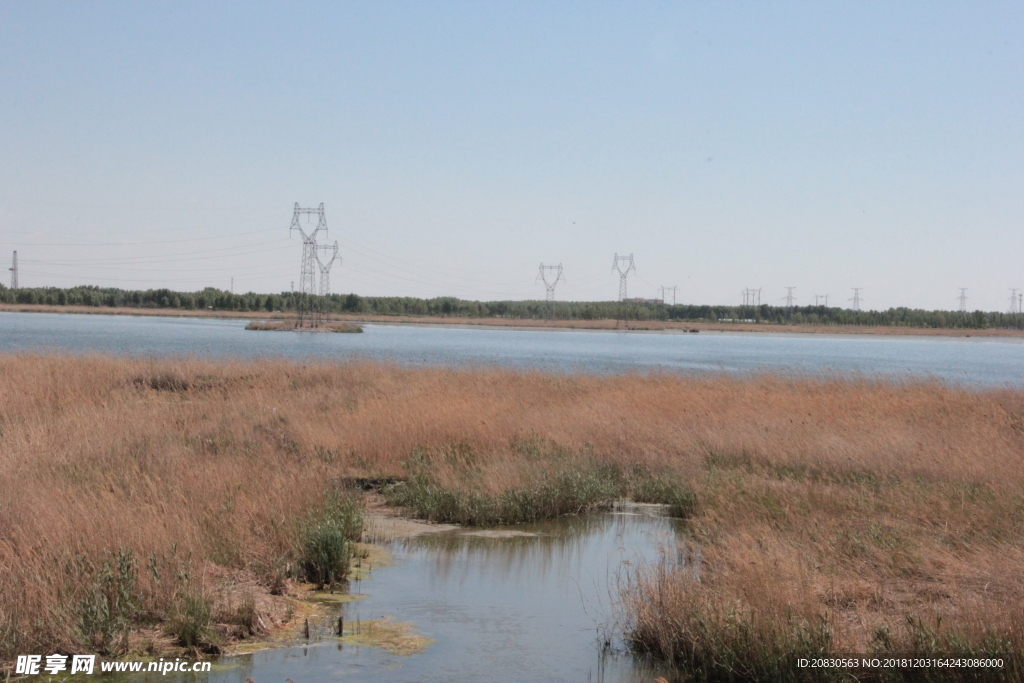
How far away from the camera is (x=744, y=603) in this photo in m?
6.97

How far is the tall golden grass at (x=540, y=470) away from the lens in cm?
712

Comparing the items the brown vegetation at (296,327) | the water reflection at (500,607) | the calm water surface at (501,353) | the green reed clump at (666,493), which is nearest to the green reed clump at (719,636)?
the water reflection at (500,607)

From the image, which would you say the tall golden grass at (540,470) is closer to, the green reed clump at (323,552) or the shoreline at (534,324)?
the green reed clump at (323,552)

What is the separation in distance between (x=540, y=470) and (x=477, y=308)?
157 meters

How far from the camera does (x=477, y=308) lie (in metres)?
169

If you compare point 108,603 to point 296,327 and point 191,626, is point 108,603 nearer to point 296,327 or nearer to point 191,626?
point 191,626

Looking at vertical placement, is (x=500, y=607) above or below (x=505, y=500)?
below

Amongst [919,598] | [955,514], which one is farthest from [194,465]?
[955,514]

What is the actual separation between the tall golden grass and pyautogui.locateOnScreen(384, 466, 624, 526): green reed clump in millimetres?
361

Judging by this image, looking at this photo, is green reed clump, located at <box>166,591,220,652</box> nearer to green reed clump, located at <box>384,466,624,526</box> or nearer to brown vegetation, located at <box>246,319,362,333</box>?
green reed clump, located at <box>384,466,624,526</box>

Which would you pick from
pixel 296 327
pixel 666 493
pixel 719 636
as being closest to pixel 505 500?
pixel 666 493

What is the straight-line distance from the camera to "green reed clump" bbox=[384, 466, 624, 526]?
11508 millimetres

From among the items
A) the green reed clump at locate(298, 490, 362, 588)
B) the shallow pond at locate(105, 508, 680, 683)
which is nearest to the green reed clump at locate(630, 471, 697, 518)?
the shallow pond at locate(105, 508, 680, 683)

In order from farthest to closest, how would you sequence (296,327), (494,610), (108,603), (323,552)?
(296,327)
(323,552)
(494,610)
(108,603)
